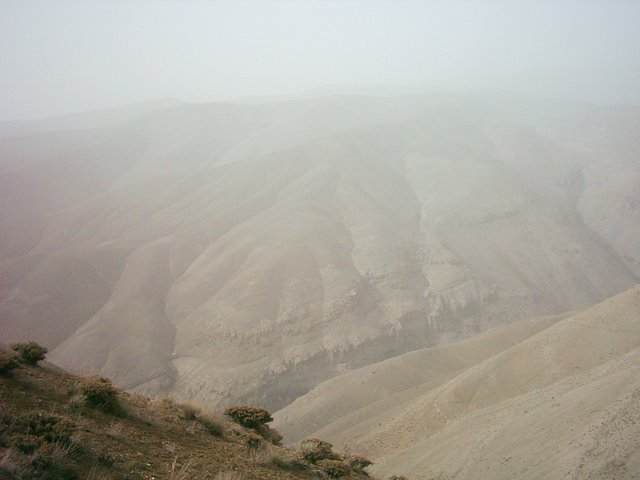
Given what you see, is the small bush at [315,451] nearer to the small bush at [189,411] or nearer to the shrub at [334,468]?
the shrub at [334,468]

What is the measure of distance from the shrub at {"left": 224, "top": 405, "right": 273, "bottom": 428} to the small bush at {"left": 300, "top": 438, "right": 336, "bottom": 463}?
1.28 metres

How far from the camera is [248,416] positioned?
10.6 m

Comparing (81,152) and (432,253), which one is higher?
(81,152)

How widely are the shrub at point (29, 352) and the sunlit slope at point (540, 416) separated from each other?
44.6 feet

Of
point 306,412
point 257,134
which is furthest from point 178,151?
point 306,412

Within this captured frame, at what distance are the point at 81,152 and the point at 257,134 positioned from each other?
165ft

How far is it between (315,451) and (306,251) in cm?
4718

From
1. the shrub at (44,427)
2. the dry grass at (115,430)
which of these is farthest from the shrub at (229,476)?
the shrub at (44,427)

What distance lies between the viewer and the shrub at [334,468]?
9.15 m

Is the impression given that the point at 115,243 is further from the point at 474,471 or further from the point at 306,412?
the point at 474,471

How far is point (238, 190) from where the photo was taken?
8231cm

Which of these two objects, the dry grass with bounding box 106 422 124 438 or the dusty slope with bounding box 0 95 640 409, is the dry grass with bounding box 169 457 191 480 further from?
the dusty slope with bounding box 0 95 640 409

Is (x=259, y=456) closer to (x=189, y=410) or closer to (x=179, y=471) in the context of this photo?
(x=179, y=471)

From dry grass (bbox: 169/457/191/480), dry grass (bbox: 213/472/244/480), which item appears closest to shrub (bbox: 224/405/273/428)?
dry grass (bbox: 213/472/244/480)
